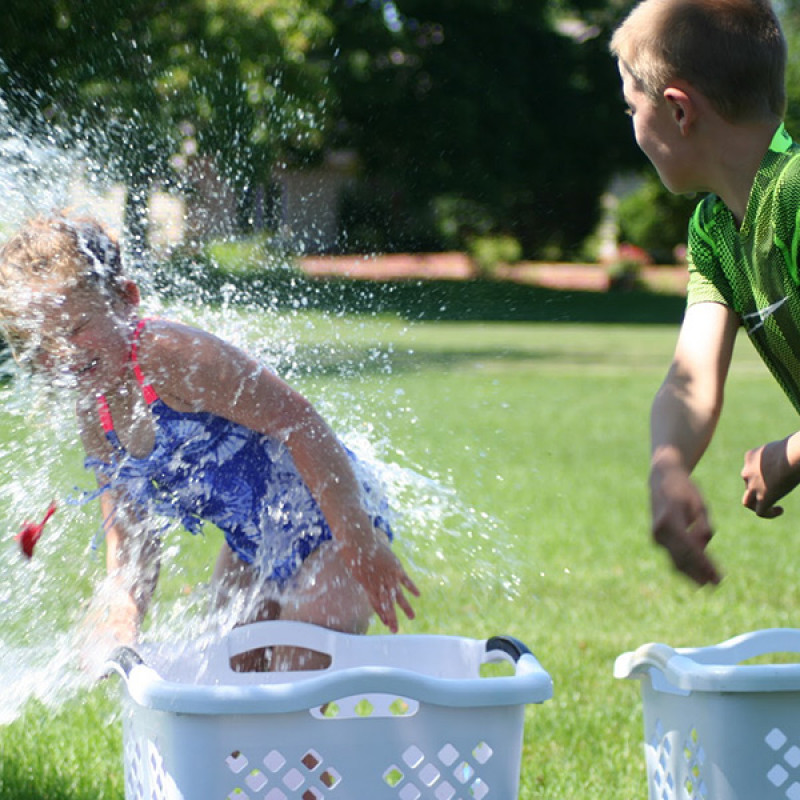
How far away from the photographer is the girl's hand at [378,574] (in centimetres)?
282

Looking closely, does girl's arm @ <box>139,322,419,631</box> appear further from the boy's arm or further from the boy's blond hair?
the boy's blond hair

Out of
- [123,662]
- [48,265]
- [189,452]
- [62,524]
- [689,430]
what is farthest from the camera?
[62,524]

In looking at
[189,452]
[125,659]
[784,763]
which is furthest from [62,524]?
[784,763]

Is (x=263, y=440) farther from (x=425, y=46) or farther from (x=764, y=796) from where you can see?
(x=425, y=46)

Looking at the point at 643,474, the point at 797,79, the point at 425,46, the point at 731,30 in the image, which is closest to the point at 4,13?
the point at 643,474

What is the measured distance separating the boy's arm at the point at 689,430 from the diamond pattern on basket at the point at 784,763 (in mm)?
313

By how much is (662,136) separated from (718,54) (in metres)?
0.18

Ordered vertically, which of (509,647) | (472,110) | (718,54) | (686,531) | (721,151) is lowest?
(509,647)

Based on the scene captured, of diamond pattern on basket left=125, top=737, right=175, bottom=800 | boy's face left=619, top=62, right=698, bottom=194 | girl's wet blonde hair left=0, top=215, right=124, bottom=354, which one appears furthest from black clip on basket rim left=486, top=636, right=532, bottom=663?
girl's wet blonde hair left=0, top=215, right=124, bottom=354

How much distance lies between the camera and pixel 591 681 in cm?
405

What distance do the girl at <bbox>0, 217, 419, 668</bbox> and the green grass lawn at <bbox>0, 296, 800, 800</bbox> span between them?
21 cm

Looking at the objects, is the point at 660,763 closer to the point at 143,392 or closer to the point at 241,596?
the point at 241,596

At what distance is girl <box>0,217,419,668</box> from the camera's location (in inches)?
115

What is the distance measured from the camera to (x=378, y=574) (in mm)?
2857
